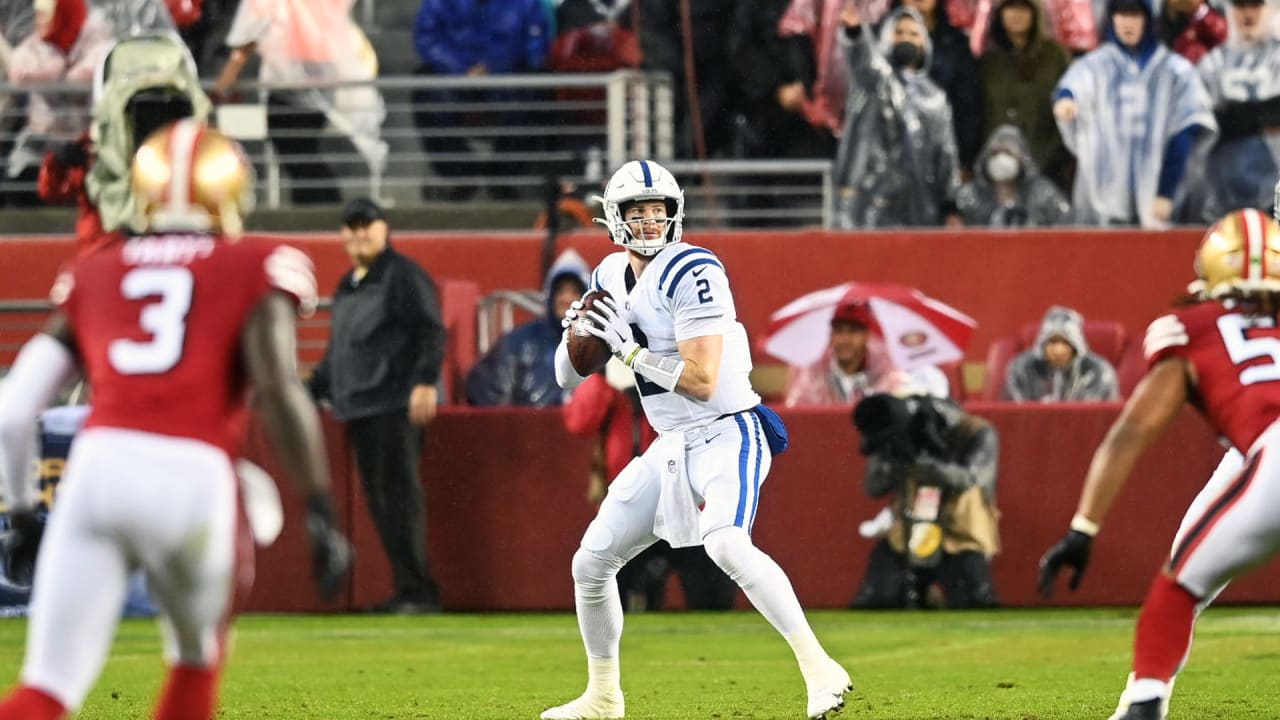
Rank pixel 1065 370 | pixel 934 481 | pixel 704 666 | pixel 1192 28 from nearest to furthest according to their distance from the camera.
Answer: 1. pixel 704 666
2. pixel 934 481
3. pixel 1065 370
4. pixel 1192 28

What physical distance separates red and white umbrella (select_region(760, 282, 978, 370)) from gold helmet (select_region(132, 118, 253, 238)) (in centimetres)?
812

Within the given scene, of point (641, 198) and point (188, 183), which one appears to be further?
point (641, 198)

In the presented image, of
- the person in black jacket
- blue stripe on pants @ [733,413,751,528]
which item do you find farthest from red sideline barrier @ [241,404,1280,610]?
blue stripe on pants @ [733,413,751,528]

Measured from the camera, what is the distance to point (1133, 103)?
14.5 meters

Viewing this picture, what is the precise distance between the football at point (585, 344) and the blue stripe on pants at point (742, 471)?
1.82 feet

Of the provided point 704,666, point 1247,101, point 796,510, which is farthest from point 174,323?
point 1247,101

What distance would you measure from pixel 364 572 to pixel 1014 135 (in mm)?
5104

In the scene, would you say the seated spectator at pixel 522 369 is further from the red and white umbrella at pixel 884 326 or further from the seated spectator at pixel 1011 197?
the seated spectator at pixel 1011 197

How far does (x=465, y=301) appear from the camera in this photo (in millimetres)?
14586

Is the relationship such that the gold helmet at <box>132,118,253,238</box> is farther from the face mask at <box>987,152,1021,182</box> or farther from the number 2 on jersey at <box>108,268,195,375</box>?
the face mask at <box>987,152,1021,182</box>

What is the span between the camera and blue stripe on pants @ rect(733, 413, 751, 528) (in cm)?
793

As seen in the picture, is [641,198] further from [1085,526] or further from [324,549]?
[324,549]

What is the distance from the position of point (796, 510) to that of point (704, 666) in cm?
317

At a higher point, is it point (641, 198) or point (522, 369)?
point (641, 198)
